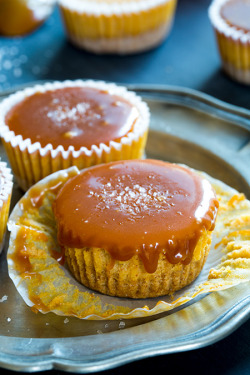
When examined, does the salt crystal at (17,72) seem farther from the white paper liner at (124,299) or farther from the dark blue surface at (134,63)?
the white paper liner at (124,299)

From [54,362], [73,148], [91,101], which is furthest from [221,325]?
[91,101]

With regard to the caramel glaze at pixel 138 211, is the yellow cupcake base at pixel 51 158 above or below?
below

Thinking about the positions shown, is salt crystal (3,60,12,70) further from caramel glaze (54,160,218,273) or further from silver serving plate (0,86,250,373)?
caramel glaze (54,160,218,273)

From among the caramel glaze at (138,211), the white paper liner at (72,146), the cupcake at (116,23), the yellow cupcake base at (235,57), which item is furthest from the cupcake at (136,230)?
the cupcake at (116,23)

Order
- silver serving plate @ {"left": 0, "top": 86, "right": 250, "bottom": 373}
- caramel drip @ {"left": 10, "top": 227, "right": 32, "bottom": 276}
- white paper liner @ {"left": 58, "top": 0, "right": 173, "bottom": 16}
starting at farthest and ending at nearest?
white paper liner @ {"left": 58, "top": 0, "right": 173, "bottom": 16} → caramel drip @ {"left": 10, "top": 227, "right": 32, "bottom": 276} → silver serving plate @ {"left": 0, "top": 86, "right": 250, "bottom": 373}

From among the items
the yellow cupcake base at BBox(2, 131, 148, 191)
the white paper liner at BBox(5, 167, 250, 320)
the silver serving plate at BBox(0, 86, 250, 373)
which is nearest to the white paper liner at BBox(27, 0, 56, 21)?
the yellow cupcake base at BBox(2, 131, 148, 191)

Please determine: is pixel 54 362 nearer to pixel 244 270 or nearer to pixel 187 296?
pixel 187 296

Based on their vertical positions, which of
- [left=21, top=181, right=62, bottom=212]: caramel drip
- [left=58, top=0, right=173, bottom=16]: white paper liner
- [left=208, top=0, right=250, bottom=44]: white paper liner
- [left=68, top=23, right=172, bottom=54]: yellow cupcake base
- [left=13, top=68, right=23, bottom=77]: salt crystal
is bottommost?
[left=13, top=68, right=23, bottom=77]: salt crystal
